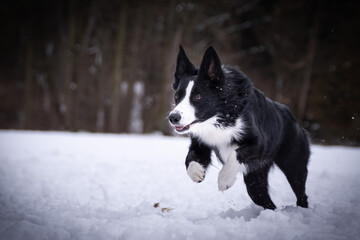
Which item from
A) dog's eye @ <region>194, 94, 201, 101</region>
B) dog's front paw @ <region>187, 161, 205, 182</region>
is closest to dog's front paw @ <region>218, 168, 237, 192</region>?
dog's front paw @ <region>187, 161, 205, 182</region>

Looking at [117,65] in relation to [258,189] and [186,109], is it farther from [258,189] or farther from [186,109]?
[258,189]

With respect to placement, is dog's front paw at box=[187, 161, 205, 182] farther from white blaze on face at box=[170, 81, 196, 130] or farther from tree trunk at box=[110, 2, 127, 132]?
tree trunk at box=[110, 2, 127, 132]

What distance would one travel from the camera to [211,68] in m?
3.23

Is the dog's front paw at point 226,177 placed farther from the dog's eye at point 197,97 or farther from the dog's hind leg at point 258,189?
the dog's eye at point 197,97

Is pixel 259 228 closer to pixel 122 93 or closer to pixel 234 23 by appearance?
pixel 234 23

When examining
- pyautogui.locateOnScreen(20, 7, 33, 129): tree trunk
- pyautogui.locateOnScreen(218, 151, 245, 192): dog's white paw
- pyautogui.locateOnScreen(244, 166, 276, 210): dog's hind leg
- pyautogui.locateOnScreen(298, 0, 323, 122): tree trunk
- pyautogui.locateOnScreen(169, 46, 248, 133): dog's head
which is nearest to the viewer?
pyautogui.locateOnScreen(218, 151, 245, 192): dog's white paw

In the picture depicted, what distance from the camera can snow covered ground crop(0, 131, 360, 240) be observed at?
253 cm

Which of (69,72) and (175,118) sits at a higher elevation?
(175,118)

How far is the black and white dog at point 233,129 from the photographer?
3023 mm

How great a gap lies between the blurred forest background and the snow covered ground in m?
6.11

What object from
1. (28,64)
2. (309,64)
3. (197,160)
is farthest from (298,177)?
(28,64)

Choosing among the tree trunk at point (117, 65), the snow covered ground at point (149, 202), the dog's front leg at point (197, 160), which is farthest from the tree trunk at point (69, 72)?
the dog's front leg at point (197, 160)

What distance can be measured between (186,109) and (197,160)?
0.58 metres

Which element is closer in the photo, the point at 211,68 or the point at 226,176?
the point at 226,176
